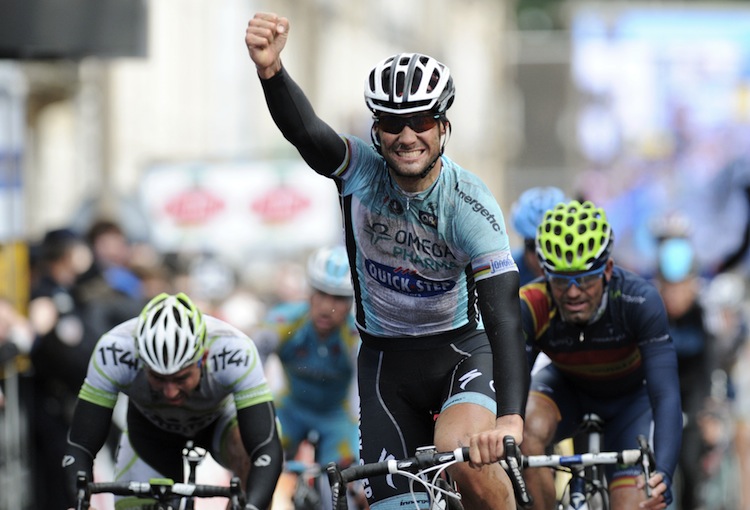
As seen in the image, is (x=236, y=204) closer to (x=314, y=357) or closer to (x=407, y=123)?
(x=314, y=357)

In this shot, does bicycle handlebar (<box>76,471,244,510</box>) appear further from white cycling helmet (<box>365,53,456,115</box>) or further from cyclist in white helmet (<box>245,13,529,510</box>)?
white cycling helmet (<box>365,53,456,115</box>)

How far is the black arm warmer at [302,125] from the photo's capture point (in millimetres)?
6070

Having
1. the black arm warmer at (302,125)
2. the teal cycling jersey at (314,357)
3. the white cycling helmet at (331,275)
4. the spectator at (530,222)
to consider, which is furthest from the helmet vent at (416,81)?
the teal cycling jersey at (314,357)

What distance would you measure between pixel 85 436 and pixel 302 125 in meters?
1.88

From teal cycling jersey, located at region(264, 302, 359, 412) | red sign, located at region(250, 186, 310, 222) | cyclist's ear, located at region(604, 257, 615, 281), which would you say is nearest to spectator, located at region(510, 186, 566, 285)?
teal cycling jersey, located at region(264, 302, 359, 412)

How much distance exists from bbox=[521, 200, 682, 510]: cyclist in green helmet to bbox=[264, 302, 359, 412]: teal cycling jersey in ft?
6.56

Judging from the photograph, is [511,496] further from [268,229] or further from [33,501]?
[268,229]

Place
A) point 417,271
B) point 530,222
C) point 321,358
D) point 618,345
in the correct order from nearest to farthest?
point 417,271 < point 618,345 < point 530,222 < point 321,358

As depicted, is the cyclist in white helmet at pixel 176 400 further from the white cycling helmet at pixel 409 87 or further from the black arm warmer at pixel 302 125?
the white cycling helmet at pixel 409 87

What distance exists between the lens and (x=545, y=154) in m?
49.8

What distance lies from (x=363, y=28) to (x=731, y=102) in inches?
444

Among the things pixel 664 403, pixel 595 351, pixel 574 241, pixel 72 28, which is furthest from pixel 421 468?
pixel 72 28

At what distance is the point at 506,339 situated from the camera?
599 centimetres

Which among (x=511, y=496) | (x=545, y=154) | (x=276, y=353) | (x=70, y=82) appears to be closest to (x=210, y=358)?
(x=511, y=496)
